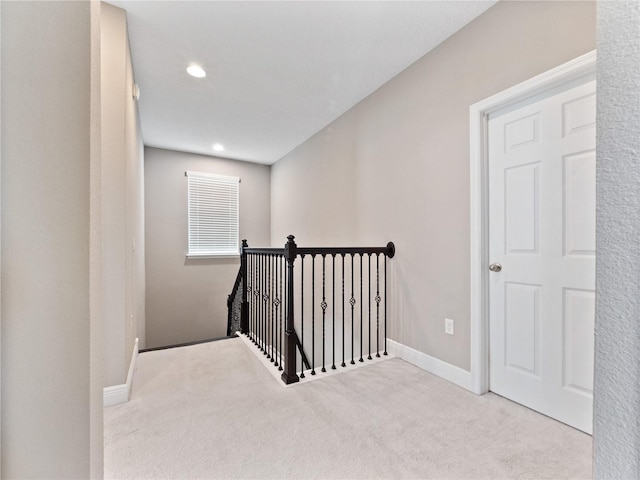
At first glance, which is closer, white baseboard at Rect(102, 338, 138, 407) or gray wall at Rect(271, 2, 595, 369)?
gray wall at Rect(271, 2, 595, 369)

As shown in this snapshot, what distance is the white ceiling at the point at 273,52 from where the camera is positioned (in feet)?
6.23

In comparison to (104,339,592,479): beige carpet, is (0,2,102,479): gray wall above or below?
above

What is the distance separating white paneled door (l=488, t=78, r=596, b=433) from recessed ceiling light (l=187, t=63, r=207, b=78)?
7.67 feet

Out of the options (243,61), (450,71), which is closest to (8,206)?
(243,61)

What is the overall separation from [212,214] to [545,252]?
181 inches

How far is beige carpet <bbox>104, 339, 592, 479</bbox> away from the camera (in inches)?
51.2

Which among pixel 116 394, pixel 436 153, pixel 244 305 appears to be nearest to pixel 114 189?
pixel 116 394

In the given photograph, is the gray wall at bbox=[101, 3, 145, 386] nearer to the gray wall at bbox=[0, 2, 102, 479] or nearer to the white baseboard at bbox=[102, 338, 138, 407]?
the white baseboard at bbox=[102, 338, 138, 407]

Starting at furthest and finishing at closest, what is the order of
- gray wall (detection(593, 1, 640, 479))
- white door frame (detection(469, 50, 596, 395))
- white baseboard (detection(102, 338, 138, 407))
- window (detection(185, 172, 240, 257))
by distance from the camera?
1. window (detection(185, 172, 240, 257))
2. white door frame (detection(469, 50, 596, 395))
3. white baseboard (detection(102, 338, 138, 407))
4. gray wall (detection(593, 1, 640, 479))

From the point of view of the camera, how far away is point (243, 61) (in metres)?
2.42

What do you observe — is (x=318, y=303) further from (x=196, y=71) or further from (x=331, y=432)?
(x=196, y=71)

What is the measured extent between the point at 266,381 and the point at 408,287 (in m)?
1.35

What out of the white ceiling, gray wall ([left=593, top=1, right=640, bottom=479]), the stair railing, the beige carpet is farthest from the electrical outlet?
the white ceiling

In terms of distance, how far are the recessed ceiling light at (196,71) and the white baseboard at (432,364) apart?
291cm
